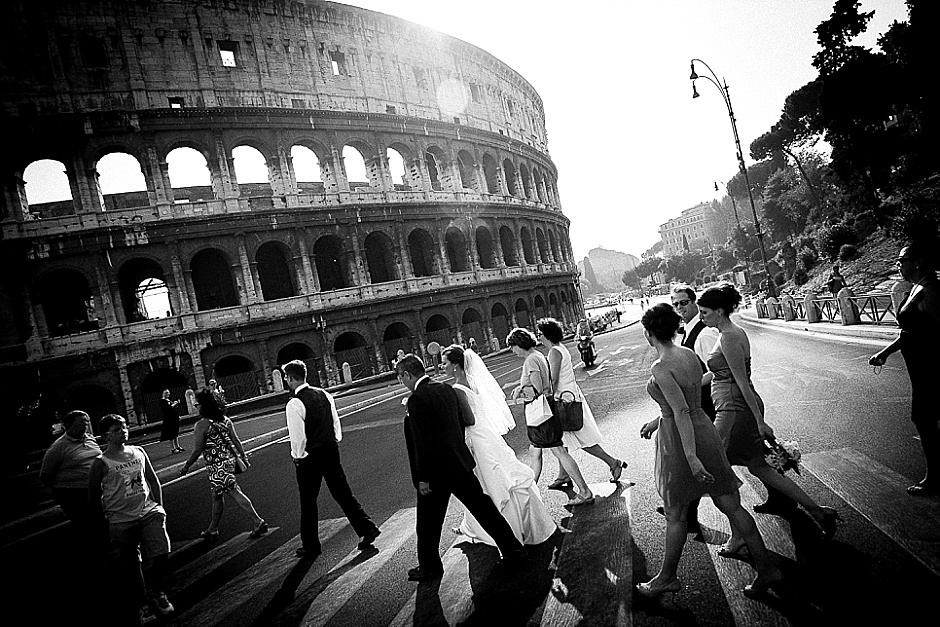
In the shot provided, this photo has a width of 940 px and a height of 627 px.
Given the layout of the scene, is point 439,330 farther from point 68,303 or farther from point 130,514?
A: point 130,514

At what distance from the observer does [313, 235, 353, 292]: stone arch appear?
2538 cm

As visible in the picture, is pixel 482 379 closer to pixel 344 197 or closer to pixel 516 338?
pixel 516 338

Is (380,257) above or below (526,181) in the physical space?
below

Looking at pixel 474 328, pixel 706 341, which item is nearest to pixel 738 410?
pixel 706 341

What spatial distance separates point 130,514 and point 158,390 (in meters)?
19.5

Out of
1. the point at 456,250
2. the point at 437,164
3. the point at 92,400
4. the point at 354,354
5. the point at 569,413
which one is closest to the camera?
the point at 569,413

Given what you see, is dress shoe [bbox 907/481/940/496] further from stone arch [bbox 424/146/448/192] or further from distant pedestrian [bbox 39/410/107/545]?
stone arch [bbox 424/146/448/192]

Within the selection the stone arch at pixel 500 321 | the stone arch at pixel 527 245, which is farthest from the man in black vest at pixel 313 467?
the stone arch at pixel 527 245

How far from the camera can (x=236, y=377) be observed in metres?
21.6

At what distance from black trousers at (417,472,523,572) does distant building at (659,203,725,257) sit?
135680 millimetres

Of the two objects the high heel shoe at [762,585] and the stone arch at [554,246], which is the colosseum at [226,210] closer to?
the stone arch at [554,246]

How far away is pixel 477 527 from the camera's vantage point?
4.54m

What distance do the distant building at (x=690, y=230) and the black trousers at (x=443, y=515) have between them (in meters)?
136

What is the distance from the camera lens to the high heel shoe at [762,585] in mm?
2980
